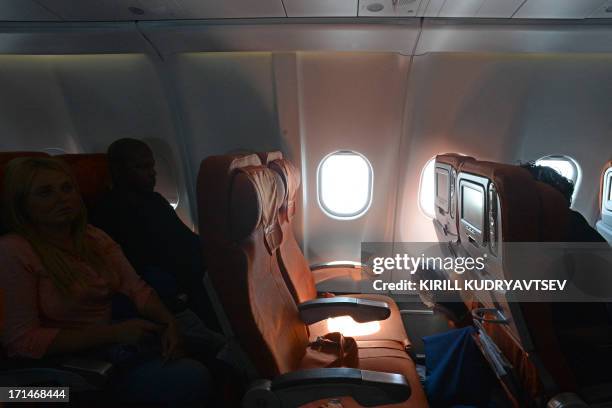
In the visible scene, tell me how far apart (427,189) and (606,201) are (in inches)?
62.6

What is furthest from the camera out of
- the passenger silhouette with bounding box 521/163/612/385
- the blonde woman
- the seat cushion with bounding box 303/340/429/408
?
the seat cushion with bounding box 303/340/429/408

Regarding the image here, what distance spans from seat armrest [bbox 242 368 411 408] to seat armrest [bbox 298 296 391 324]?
63 cm

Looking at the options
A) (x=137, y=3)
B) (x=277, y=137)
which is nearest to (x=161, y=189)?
(x=277, y=137)

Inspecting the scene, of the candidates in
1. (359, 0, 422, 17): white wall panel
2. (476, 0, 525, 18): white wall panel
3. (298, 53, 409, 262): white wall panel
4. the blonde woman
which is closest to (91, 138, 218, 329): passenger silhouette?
the blonde woman

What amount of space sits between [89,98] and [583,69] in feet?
14.2

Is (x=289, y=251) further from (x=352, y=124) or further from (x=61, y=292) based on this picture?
(x=352, y=124)

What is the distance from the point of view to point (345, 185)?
11.4ft

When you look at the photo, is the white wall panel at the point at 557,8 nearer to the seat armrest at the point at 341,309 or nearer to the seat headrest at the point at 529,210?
the seat headrest at the point at 529,210

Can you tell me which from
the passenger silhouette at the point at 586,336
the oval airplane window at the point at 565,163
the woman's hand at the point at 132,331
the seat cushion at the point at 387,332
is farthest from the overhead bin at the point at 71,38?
the oval airplane window at the point at 565,163

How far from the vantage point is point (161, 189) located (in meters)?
3.59

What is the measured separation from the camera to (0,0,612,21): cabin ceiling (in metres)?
2.07

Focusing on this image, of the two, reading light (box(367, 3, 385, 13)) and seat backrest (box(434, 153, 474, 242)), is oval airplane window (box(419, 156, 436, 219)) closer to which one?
seat backrest (box(434, 153, 474, 242))

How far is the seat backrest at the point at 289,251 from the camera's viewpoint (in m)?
2.08

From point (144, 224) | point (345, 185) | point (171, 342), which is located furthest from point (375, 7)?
point (171, 342)
